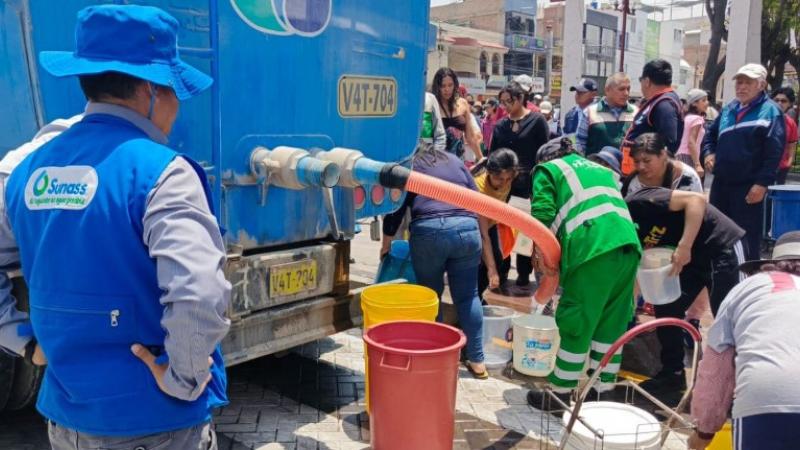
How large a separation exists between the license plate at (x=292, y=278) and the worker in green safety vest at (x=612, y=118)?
3513mm

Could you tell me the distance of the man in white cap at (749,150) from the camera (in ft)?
19.0

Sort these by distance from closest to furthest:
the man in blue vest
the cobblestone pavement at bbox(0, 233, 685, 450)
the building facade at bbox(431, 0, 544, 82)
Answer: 1. the man in blue vest
2. the cobblestone pavement at bbox(0, 233, 685, 450)
3. the building facade at bbox(431, 0, 544, 82)

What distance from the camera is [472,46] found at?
170 feet

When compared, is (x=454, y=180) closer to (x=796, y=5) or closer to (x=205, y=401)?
(x=205, y=401)

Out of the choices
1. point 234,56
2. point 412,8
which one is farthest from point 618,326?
point 234,56

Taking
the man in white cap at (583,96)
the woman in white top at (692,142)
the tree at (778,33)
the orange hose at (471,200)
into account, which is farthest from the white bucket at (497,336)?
the tree at (778,33)

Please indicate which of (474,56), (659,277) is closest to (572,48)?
(659,277)

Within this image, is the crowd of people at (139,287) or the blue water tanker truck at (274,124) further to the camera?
the blue water tanker truck at (274,124)

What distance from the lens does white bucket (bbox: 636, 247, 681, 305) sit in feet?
13.8

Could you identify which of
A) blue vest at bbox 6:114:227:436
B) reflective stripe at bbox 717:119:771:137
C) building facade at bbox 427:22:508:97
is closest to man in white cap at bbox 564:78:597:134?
reflective stripe at bbox 717:119:771:137

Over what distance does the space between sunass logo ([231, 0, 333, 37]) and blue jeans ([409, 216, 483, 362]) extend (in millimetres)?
1352

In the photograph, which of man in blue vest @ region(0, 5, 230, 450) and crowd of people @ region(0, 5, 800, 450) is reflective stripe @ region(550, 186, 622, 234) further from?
man in blue vest @ region(0, 5, 230, 450)

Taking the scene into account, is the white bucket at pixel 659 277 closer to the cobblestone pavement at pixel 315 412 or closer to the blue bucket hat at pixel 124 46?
the cobblestone pavement at pixel 315 412

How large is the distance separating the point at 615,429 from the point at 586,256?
3.79ft
